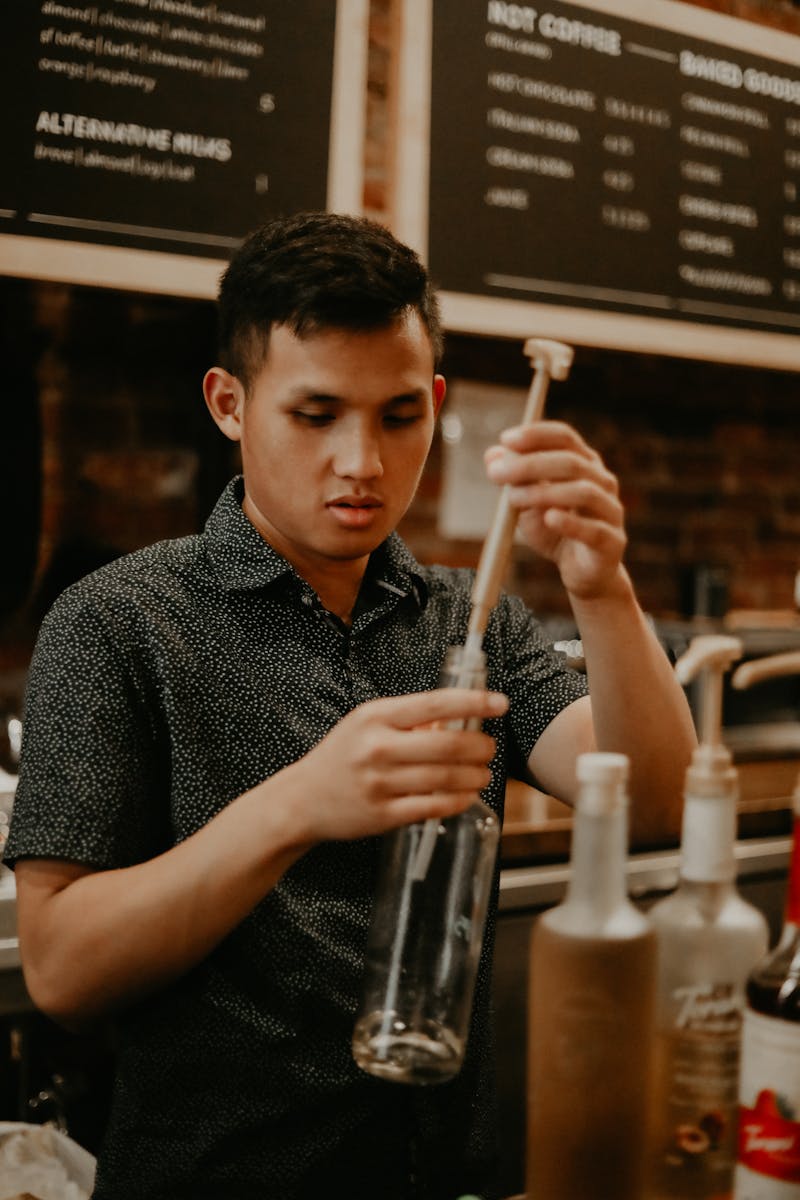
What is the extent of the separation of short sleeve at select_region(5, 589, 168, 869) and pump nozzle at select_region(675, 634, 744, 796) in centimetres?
55

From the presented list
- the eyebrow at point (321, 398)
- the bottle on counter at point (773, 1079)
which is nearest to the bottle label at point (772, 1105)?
the bottle on counter at point (773, 1079)

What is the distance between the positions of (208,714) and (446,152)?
1361 mm

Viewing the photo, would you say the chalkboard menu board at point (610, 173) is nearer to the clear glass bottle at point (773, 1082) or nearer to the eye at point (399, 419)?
the eye at point (399, 419)

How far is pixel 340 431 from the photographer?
3.35 feet

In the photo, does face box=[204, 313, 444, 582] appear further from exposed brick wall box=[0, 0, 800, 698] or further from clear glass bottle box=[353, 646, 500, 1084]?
exposed brick wall box=[0, 0, 800, 698]

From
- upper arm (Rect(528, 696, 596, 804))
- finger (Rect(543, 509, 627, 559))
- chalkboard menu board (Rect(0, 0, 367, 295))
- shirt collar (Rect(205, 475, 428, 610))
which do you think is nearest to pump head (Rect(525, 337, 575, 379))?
finger (Rect(543, 509, 627, 559))

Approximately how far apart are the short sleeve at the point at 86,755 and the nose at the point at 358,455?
27cm

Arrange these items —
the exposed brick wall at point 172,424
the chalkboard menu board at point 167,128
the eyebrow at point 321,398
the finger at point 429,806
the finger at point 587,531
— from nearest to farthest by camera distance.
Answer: the finger at point 429,806 → the finger at point 587,531 → the eyebrow at point 321,398 → the chalkboard menu board at point 167,128 → the exposed brick wall at point 172,424

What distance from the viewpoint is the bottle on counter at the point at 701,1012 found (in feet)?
1.94

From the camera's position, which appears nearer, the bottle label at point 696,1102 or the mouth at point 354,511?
the bottle label at point 696,1102

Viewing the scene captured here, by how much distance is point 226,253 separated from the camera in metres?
1.88

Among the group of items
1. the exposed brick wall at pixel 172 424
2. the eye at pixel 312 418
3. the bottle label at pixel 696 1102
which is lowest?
the bottle label at pixel 696 1102

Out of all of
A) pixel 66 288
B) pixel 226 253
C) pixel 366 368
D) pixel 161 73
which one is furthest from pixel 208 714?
pixel 66 288

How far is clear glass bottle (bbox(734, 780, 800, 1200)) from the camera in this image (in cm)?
56
